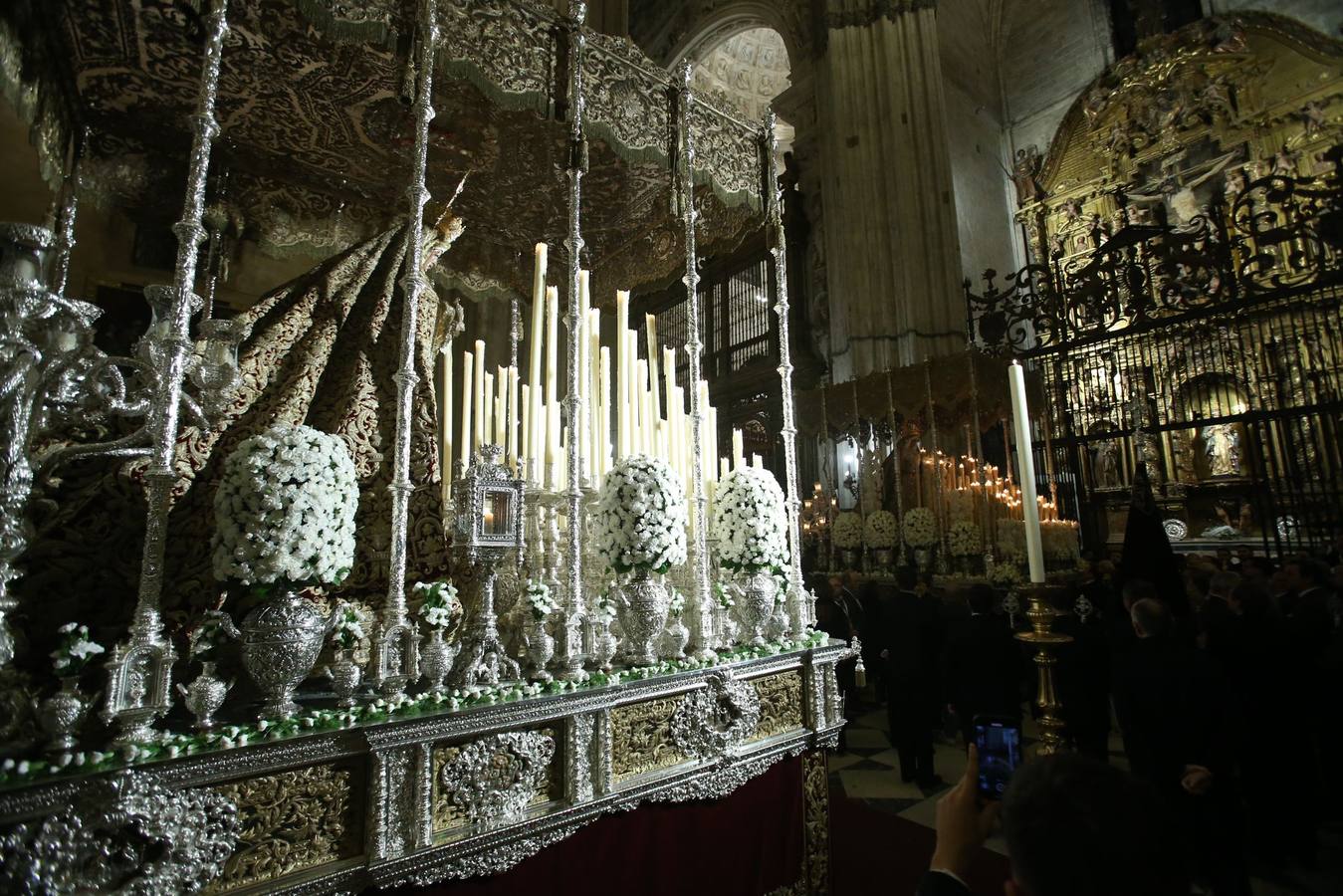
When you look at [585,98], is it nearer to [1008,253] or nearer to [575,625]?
[575,625]

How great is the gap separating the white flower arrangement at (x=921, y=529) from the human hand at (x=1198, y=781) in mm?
5526

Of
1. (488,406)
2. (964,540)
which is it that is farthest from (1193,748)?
(964,540)

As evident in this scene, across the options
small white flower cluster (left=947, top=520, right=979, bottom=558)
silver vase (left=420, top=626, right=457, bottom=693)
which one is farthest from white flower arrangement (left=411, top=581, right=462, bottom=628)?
small white flower cluster (left=947, top=520, right=979, bottom=558)

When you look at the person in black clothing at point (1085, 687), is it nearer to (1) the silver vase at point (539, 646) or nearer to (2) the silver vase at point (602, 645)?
(2) the silver vase at point (602, 645)

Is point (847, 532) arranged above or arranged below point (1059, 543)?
above

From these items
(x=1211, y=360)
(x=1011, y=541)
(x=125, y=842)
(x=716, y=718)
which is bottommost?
(x=716, y=718)

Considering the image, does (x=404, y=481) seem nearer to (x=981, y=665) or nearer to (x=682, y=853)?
(x=682, y=853)

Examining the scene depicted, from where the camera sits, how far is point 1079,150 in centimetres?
1327

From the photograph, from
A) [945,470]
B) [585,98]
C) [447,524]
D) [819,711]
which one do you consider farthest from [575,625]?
[945,470]

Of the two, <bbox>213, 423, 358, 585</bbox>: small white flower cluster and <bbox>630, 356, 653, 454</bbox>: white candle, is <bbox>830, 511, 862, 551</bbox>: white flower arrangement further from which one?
<bbox>213, 423, 358, 585</bbox>: small white flower cluster

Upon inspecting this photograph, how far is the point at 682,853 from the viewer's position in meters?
2.62

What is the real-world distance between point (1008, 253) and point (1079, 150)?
2578 millimetres

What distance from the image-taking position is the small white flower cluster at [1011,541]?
297 inches

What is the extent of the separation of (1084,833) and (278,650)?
1972 mm
